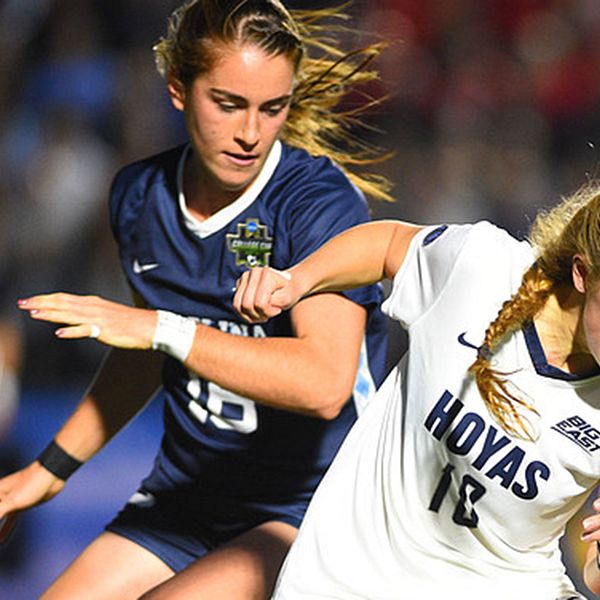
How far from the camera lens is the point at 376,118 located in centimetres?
675

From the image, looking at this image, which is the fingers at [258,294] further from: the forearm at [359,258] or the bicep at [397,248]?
the bicep at [397,248]

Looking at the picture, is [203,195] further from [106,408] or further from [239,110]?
[106,408]

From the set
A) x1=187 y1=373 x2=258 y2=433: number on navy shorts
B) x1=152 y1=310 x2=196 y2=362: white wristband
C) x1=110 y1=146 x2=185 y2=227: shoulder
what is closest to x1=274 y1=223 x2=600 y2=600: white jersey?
x1=152 y1=310 x2=196 y2=362: white wristband

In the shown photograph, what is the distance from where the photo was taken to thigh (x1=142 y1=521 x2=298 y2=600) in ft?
8.73

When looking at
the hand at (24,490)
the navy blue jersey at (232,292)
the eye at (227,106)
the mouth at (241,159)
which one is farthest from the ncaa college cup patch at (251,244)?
the hand at (24,490)

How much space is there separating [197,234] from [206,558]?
70cm

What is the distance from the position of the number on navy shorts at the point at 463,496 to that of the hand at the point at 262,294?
1.34 feet

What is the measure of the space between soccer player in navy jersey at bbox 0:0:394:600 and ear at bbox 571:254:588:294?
64cm

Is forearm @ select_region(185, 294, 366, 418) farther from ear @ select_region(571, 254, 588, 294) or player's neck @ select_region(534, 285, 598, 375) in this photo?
ear @ select_region(571, 254, 588, 294)

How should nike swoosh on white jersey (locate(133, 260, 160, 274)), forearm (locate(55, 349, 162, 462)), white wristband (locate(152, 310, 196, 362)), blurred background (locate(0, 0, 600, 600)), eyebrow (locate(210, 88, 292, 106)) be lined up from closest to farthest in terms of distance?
white wristband (locate(152, 310, 196, 362)) → eyebrow (locate(210, 88, 292, 106)) → nike swoosh on white jersey (locate(133, 260, 160, 274)) → forearm (locate(55, 349, 162, 462)) → blurred background (locate(0, 0, 600, 600))

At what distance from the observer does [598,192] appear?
2270 mm

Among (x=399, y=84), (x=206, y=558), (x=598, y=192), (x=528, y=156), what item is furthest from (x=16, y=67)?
(x=598, y=192)

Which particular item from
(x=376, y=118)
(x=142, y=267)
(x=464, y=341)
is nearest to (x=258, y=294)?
(x=464, y=341)

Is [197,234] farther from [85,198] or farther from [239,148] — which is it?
[85,198]
